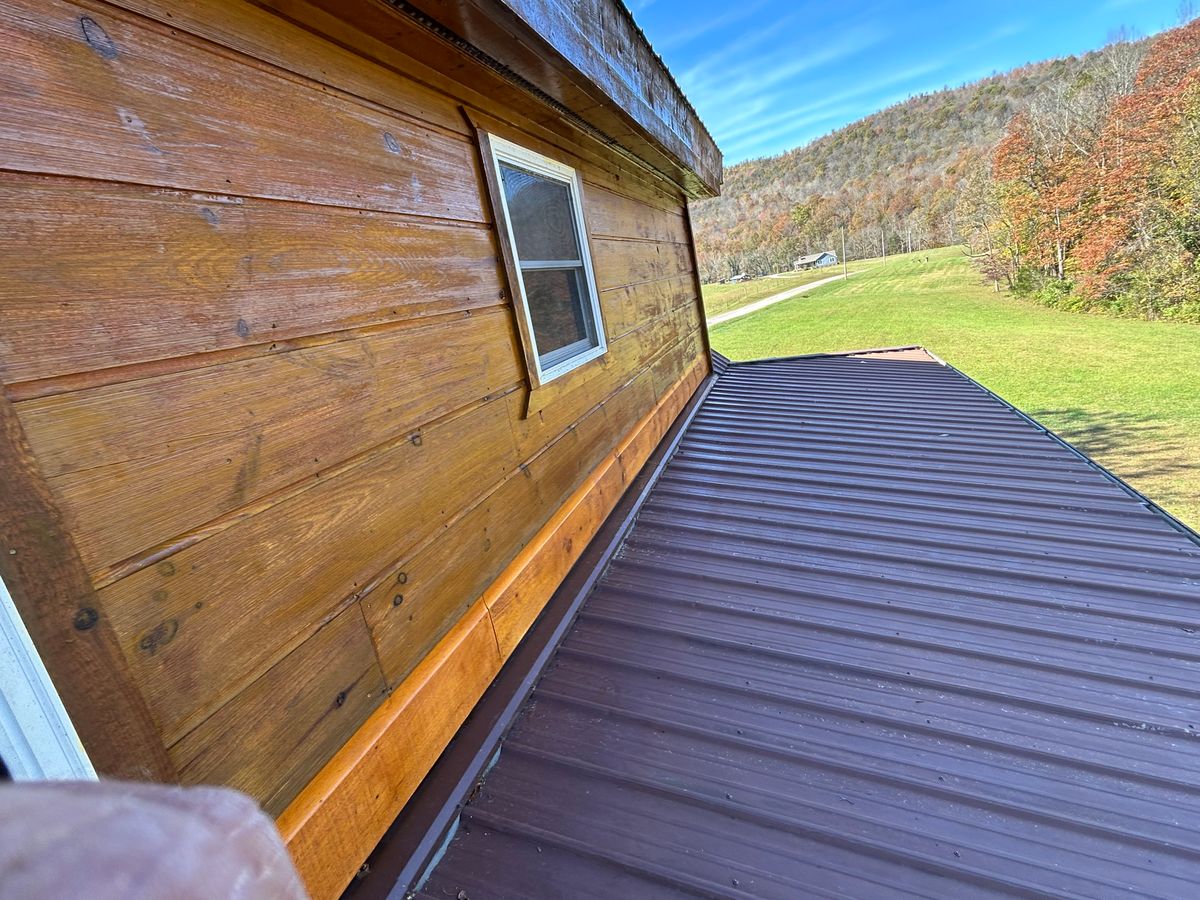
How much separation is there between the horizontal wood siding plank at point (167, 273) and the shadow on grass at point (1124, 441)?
36.7 ft

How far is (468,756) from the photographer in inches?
50.8

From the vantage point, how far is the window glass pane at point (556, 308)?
1.92 m

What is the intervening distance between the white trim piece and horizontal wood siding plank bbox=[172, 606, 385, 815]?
0.15m

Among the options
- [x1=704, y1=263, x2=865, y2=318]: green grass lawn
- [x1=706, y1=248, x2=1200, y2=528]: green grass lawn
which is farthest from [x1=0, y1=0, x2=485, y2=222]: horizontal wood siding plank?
[x1=704, y1=263, x2=865, y2=318]: green grass lawn

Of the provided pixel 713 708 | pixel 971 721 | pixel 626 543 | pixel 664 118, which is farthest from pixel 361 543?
pixel 664 118

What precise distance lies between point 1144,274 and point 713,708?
77.0ft

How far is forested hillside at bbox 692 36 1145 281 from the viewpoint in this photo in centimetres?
4931

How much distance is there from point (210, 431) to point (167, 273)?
239 millimetres

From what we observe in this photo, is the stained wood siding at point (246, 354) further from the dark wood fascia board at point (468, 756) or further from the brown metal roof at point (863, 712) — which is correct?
the brown metal roof at point (863, 712)

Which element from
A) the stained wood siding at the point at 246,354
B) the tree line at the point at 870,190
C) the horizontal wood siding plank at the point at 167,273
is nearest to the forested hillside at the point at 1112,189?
the stained wood siding at the point at 246,354

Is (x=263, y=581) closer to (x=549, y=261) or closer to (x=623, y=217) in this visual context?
(x=549, y=261)

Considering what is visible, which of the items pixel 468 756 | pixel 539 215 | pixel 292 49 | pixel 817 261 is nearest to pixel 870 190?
pixel 817 261

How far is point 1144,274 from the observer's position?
16.6 metres

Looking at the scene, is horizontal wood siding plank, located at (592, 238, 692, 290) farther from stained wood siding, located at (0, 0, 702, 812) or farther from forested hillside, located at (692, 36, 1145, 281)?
forested hillside, located at (692, 36, 1145, 281)
